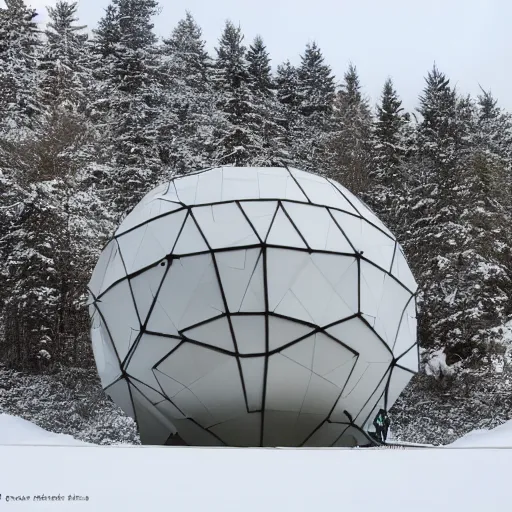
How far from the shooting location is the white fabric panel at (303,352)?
7.63 feet

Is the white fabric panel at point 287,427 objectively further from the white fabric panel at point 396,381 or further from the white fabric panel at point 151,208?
the white fabric panel at point 151,208

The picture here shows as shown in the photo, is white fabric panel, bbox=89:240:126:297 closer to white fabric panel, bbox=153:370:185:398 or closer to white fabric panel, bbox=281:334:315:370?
white fabric panel, bbox=153:370:185:398

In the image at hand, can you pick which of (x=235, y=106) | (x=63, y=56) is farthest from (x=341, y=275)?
(x=63, y=56)

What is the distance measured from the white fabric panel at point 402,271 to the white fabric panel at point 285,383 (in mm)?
747

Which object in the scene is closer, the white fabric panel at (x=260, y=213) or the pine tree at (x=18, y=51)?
the white fabric panel at (x=260, y=213)

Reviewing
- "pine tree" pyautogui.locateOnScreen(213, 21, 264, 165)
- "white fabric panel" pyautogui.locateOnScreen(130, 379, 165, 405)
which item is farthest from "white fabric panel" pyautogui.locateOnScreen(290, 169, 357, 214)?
"pine tree" pyautogui.locateOnScreen(213, 21, 264, 165)

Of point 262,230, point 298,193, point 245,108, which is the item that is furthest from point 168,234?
point 245,108

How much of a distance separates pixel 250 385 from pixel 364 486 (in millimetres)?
792

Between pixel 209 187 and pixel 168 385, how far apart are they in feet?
3.14

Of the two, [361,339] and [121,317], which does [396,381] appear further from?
[121,317]

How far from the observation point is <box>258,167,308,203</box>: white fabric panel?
2629mm

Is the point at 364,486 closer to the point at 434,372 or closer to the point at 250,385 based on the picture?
the point at 250,385

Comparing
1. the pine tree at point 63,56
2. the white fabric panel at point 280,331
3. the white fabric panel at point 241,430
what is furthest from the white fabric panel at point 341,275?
the pine tree at point 63,56

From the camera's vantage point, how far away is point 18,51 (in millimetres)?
4602
